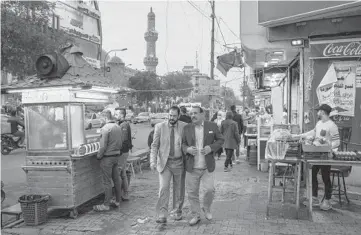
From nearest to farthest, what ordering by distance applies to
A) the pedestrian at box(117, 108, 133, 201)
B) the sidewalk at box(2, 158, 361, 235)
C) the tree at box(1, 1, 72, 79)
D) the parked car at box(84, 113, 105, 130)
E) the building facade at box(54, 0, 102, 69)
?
the sidewalk at box(2, 158, 361, 235) < the pedestrian at box(117, 108, 133, 201) < the parked car at box(84, 113, 105, 130) < the tree at box(1, 1, 72, 79) < the building facade at box(54, 0, 102, 69)

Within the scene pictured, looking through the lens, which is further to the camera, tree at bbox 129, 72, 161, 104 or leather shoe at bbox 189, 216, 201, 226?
tree at bbox 129, 72, 161, 104

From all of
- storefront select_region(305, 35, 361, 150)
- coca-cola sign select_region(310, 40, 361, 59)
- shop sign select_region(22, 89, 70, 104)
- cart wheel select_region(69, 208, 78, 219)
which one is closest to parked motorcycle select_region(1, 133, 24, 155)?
shop sign select_region(22, 89, 70, 104)

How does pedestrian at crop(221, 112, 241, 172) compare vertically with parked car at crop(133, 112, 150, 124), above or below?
above

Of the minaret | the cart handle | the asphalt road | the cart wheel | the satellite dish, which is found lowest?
the asphalt road

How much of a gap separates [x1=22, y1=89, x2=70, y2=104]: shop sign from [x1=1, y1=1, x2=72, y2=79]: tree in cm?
707

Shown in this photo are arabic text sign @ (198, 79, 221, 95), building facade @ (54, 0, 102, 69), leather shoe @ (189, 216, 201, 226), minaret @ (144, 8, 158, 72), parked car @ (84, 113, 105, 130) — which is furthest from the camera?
minaret @ (144, 8, 158, 72)

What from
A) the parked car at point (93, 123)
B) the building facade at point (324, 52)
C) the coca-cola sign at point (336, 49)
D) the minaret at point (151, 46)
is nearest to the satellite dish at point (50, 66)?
the parked car at point (93, 123)

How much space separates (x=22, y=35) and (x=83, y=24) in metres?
36.3

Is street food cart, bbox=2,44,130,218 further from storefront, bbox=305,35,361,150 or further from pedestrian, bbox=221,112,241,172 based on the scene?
pedestrian, bbox=221,112,241,172

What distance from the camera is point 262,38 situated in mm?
9031

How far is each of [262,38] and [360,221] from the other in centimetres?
483

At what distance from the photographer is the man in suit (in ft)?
18.5

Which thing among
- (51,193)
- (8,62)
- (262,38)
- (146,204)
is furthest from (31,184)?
(8,62)

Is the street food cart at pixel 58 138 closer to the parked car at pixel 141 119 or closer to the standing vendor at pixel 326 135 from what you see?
the standing vendor at pixel 326 135
